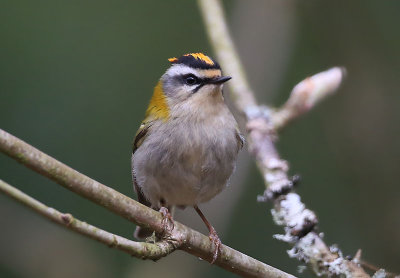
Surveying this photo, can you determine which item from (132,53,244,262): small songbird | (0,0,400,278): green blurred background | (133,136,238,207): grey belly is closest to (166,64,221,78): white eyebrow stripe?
(132,53,244,262): small songbird

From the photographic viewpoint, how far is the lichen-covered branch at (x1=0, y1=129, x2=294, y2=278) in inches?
84.0

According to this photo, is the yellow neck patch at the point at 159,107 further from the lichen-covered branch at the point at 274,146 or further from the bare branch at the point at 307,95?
the bare branch at the point at 307,95

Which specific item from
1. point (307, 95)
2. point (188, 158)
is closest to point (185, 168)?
point (188, 158)

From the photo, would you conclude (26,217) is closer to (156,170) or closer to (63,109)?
(156,170)

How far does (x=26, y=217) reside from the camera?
14.0 ft

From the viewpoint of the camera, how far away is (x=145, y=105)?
19.5 ft

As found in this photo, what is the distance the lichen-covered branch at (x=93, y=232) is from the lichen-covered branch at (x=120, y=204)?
109 millimetres

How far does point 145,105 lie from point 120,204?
11.6 ft

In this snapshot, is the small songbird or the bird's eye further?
the bird's eye

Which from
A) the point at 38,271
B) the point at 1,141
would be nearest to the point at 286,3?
the point at 38,271

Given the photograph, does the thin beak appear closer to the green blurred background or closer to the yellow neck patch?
the yellow neck patch

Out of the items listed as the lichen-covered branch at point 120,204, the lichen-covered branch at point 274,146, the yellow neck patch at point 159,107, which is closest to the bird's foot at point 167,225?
the lichen-covered branch at point 120,204

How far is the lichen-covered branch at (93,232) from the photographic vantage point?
2.00m

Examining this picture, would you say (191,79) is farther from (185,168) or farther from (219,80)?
(185,168)
